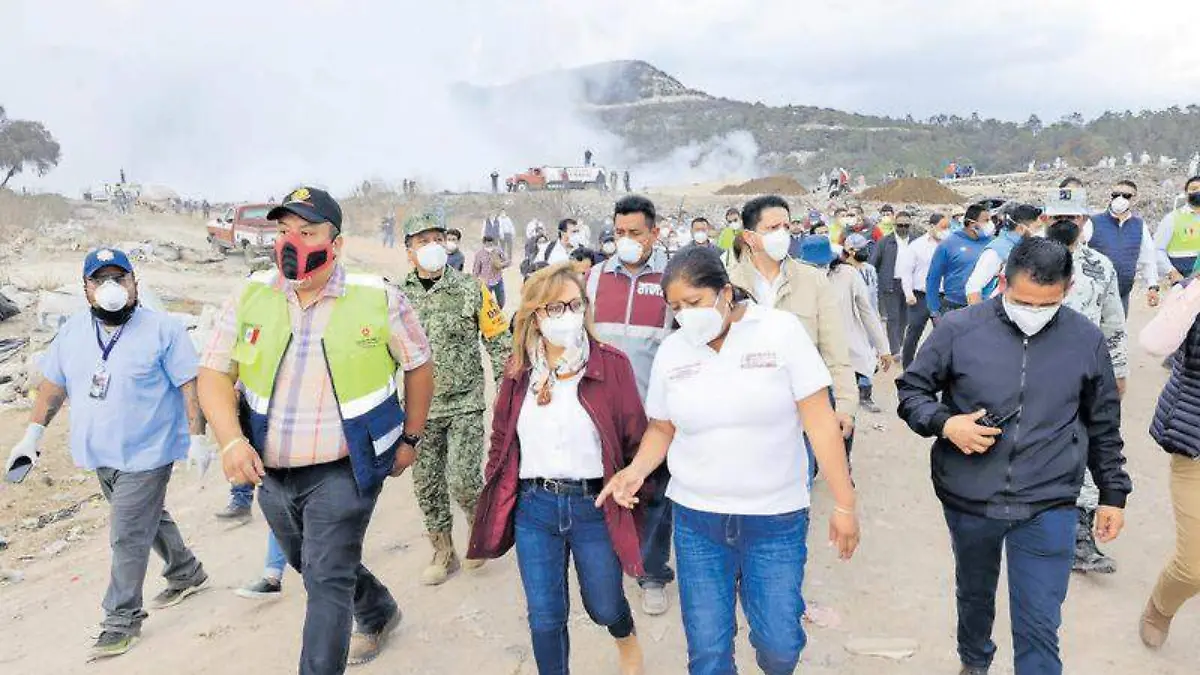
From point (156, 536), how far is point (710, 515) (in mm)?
3449

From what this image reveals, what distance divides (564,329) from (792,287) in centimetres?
151

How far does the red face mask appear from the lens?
2.77 meters

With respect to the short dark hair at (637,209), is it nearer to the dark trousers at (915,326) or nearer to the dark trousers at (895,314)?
the dark trousers at (915,326)

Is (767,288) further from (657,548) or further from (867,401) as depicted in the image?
(867,401)

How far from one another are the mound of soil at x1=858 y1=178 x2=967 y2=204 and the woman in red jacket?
3125 centimetres

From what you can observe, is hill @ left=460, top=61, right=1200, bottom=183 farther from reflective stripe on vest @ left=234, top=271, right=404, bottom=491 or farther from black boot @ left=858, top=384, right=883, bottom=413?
reflective stripe on vest @ left=234, top=271, right=404, bottom=491

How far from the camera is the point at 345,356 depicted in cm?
284

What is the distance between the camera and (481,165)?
6638cm

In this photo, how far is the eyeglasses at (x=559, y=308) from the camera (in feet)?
9.22

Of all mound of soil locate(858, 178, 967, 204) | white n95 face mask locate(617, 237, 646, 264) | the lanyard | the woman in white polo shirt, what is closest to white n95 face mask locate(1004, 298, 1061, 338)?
the woman in white polo shirt

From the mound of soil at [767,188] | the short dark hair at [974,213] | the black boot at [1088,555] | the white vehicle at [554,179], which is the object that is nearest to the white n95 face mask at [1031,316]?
the black boot at [1088,555]

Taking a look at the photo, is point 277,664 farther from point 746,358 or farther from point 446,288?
point 746,358

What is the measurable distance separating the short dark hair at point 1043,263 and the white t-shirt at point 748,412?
0.80 meters

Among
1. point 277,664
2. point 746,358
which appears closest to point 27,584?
point 277,664
